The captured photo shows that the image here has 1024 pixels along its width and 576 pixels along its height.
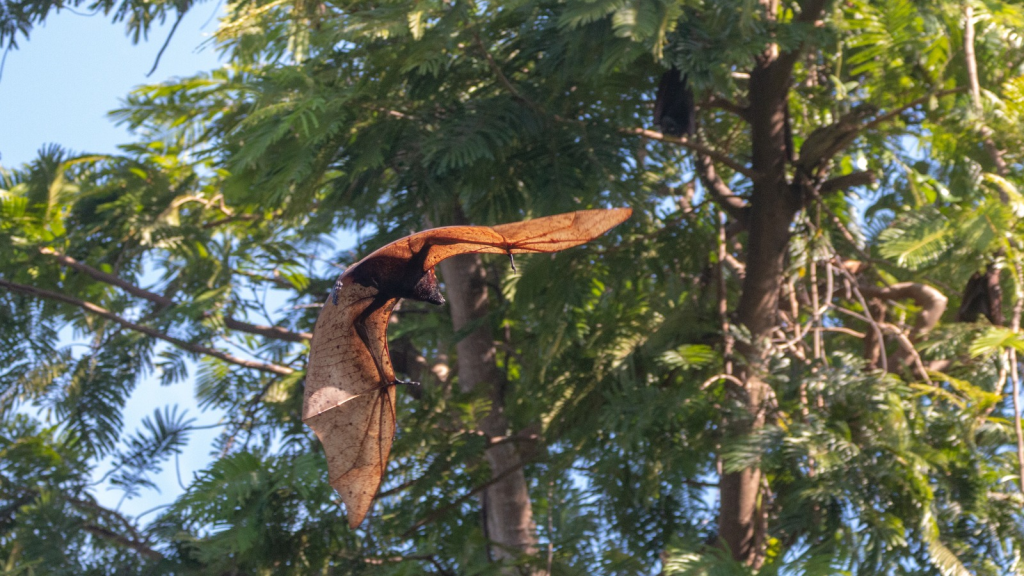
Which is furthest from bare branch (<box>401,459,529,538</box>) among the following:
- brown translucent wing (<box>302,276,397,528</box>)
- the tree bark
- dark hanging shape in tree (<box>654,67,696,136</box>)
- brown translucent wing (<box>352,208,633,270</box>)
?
brown translucent wing (<box>352,208,633,270</box>)

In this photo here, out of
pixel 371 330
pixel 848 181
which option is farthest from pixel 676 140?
pixel 371 330

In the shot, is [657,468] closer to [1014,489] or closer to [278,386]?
[1014,489]

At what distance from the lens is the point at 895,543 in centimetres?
191

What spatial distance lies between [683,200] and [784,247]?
556mm

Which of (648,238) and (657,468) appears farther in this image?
(648,238)

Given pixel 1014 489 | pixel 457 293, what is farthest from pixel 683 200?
pixel 1014 489

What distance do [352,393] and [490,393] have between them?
2.50 meters

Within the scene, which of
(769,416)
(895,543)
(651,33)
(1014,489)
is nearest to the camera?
(651,33)

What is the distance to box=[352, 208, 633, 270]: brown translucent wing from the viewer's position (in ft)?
2.19

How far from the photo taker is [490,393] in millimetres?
3256

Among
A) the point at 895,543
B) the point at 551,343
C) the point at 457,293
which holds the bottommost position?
the point at 895,543

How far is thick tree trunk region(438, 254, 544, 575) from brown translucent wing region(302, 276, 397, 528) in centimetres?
218

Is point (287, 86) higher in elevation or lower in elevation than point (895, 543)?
higher

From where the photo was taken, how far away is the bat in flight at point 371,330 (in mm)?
679
